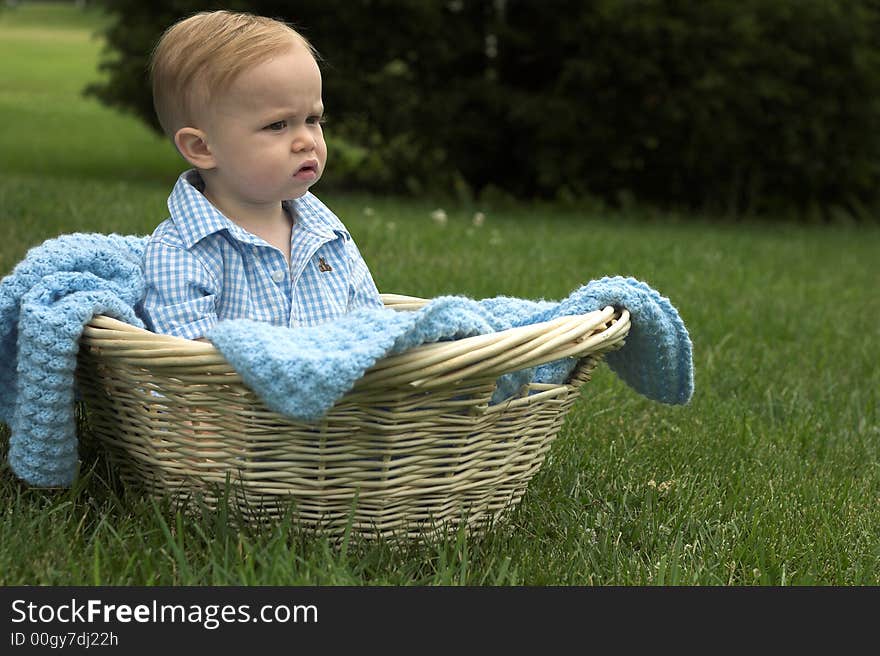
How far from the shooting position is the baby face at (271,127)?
2068 mm

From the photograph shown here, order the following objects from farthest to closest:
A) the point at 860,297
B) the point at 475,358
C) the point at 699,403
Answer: the point at 860,297, the point at 699,403, the point at 475,358

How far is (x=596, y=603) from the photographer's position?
1741 millimetres

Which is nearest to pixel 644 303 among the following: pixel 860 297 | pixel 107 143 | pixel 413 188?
pixel 860 297

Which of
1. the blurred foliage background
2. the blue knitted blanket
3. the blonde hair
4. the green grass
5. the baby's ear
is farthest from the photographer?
the blurred foliage background

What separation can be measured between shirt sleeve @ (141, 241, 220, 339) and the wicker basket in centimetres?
17

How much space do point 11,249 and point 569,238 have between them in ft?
9.53

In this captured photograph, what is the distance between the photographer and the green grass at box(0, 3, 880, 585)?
5.98ft

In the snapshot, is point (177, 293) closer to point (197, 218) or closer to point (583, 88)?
point (197, 218)

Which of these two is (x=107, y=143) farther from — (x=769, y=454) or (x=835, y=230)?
(x=769, y=454)

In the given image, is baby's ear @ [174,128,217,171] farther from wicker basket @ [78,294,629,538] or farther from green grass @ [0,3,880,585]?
green grass @ [0,3,880,585]

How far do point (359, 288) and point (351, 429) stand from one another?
27.4 inches

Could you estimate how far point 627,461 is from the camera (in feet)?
8.41

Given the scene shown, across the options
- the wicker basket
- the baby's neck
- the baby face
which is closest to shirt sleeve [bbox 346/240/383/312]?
the baby's neck

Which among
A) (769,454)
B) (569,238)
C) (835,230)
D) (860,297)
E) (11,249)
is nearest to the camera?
(769,454)
